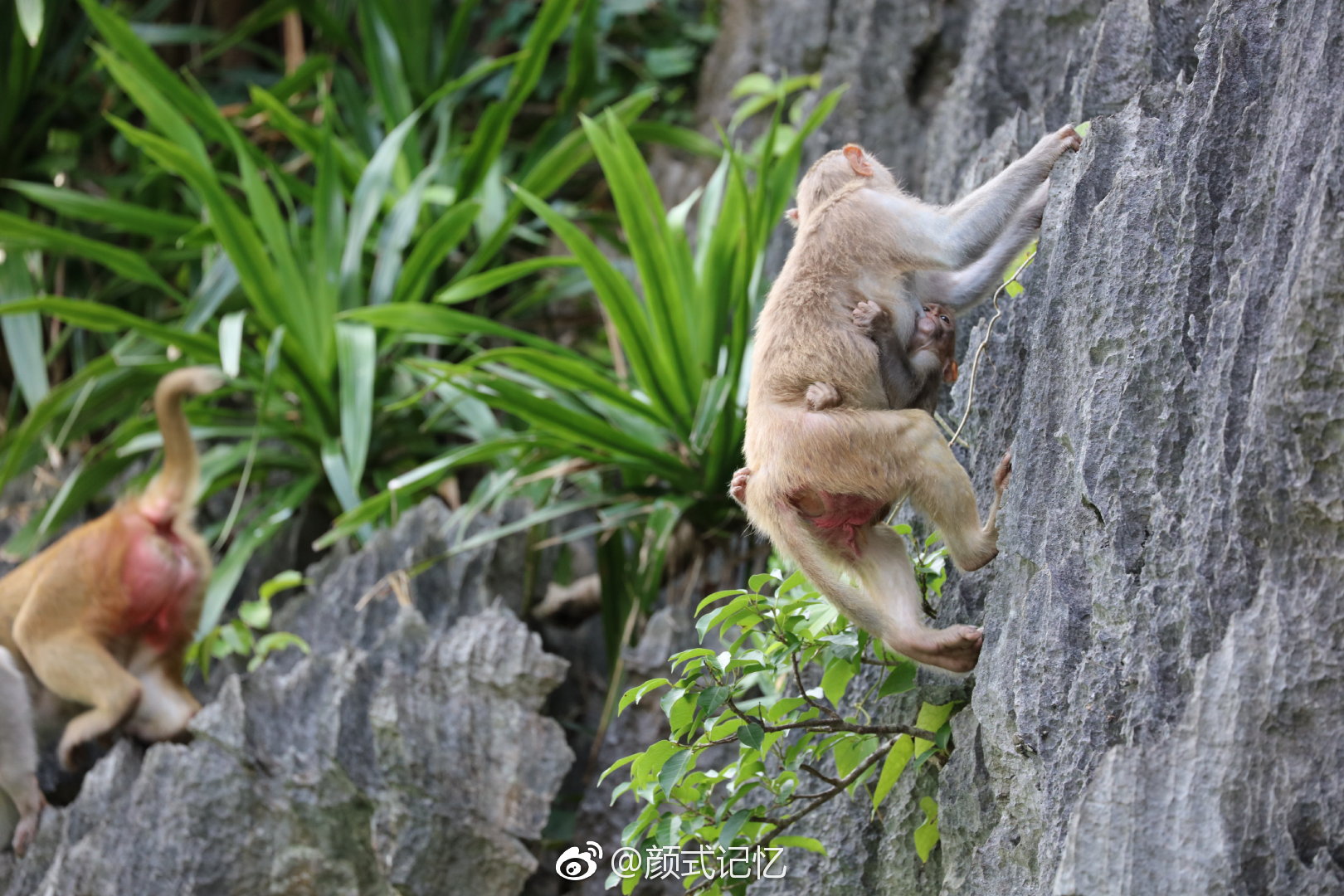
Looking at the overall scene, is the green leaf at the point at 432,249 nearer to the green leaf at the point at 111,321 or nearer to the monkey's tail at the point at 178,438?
the green leaf at the point at 111,321

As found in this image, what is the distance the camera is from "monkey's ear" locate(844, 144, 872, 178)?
10.2 feet

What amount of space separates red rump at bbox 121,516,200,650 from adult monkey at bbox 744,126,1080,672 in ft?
9.07

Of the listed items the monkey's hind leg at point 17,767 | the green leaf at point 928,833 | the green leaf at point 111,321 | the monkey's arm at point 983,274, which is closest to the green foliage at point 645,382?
the green leaf at point 111,321

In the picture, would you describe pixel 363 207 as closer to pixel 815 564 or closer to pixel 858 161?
pixel 858 161

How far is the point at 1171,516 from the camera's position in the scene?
2145 millimetres

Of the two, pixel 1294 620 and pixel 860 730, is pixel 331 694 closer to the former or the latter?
pixel 860 730

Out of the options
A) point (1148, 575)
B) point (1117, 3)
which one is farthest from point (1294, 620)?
point (1117, 3)

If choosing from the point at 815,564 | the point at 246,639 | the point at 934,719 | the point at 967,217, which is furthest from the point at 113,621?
the point at 967,217

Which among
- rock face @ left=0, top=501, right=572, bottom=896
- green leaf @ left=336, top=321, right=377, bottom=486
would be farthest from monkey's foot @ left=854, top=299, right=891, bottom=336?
green leaf @ left=336, top=321, right=377, bottom=486

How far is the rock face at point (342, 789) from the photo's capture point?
3.88 meters

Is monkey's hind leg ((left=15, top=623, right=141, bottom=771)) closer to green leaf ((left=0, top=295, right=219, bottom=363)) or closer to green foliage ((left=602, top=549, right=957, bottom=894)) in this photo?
green leaf ((left=0, top=295, right=219, bottom=363))

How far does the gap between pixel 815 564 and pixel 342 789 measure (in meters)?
2.06

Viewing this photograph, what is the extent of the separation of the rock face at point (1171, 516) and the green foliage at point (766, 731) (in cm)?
16

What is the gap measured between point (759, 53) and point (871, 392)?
4.29m
